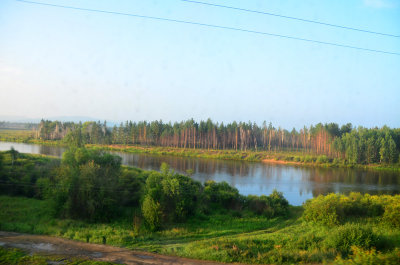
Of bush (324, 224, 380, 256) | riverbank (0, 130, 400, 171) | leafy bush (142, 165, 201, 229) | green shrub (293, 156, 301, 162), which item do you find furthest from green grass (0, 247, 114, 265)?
green shrub (293, 156, 301, 162)

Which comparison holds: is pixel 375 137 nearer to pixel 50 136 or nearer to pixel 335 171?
pixel 335 171

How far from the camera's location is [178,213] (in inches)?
567

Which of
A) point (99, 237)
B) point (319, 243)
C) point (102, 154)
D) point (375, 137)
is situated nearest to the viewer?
point (319, 243)

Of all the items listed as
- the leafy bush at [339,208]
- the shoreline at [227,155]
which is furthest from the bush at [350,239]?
the shoreline at [227,155]

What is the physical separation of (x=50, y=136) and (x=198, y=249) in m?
38.1

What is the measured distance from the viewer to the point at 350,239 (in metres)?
8.66

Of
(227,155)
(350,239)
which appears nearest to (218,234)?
(350,239)

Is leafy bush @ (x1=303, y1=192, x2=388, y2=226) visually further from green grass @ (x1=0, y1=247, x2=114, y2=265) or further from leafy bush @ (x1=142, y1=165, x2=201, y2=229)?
green grass @ (x1=0, y1=247, x2=114, y2=265)

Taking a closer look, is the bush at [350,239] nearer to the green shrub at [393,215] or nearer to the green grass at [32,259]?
the green shrub at [393,215]

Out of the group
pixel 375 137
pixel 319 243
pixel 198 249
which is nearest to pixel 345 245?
pixel 319 243

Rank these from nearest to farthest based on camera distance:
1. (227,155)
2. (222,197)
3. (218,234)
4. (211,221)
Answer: (218,234) → (211,221) → (222,197) → (227,155)

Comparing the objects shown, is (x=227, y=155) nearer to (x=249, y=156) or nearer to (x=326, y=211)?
(x=249, y=156)

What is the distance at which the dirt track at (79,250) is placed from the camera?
326 inches

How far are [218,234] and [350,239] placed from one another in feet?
16.9
